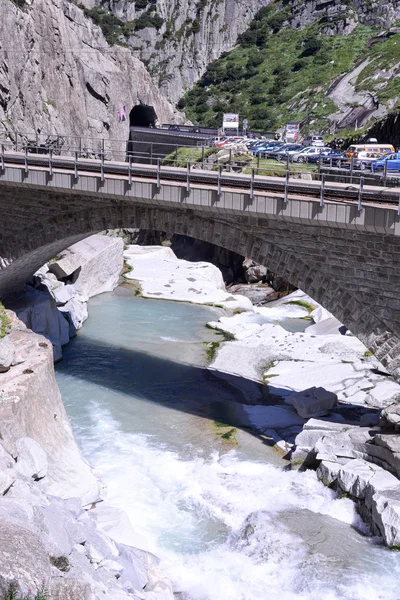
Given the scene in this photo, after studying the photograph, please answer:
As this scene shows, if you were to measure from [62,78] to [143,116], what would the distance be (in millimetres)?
17552

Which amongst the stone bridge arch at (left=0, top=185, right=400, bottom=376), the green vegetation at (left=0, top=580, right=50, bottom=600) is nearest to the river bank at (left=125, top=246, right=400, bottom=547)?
the stone bridge arch at (left=0, top=185, right=400, bottom=376)

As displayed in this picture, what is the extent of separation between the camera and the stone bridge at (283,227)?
22.3 metres

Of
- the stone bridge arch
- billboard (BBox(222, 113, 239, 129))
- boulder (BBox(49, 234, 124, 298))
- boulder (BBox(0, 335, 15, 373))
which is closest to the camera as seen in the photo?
boulder (BBox(0, 335, 15, 373))

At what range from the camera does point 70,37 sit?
62.7 metres

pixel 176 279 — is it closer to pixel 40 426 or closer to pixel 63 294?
pixel 63 294

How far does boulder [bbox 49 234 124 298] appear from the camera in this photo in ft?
135

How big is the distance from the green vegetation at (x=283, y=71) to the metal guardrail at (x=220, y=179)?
55962mm

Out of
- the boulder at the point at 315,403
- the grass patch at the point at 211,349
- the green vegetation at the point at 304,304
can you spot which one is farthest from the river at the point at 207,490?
the green vegetation at the point at 304,304

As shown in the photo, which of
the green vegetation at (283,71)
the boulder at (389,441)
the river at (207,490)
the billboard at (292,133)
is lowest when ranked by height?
the river at (207,490)

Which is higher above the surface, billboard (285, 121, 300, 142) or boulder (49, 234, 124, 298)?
billboard (285, 121, 300, 142)

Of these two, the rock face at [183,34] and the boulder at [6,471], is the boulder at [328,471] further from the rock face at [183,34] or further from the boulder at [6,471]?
the rock face at [183,34]

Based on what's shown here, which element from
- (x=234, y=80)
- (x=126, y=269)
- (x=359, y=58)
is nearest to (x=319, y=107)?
(x=359, y=58)

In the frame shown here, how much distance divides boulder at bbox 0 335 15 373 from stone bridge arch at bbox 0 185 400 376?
6.64 meters

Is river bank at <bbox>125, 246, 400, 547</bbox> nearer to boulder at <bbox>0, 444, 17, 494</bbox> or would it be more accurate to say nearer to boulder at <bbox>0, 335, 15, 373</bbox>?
boulder at <bbox>0, 335, 15, 373</bbox>
